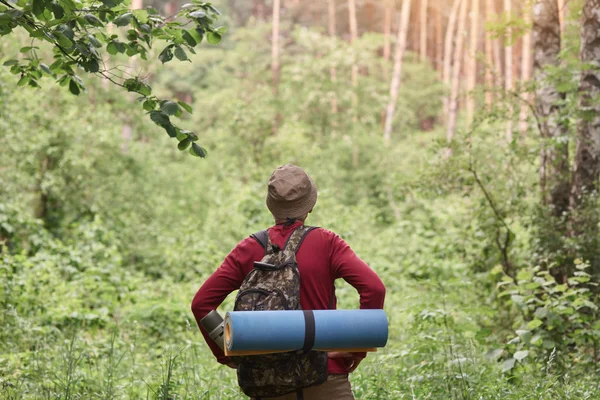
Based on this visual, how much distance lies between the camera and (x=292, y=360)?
9.64 ft

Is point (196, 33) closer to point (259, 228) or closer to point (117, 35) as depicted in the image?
point (117, 35)

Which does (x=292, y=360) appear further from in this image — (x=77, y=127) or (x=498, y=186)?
(x=77, y=127)

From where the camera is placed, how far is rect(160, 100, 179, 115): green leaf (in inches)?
163

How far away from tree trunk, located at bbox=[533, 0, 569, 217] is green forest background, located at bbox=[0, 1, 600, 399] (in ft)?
0.62

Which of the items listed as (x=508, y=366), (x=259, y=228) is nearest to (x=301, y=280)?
(x=508, y=366)

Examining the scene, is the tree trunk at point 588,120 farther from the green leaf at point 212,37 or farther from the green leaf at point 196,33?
the green leaf at point 196,33

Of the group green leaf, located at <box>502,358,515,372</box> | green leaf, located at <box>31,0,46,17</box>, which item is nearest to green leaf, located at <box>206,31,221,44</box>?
green leaf, located at <box>31,0,46,17</box>

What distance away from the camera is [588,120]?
7.00 meters

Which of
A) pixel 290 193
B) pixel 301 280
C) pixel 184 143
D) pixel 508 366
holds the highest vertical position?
pixel 184 143

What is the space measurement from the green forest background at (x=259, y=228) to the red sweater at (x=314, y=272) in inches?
47.7

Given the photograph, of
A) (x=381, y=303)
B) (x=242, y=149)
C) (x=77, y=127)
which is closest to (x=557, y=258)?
(x=381, y=303)

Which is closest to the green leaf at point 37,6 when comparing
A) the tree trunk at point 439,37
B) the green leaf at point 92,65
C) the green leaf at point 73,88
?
the green leaf at point 92,65

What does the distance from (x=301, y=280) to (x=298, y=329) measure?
294mm

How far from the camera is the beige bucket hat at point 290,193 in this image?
3119 mm
